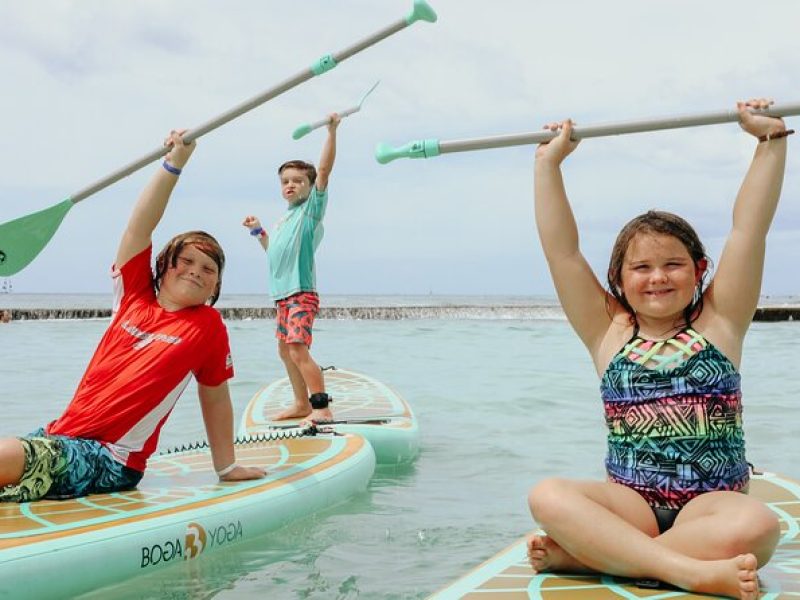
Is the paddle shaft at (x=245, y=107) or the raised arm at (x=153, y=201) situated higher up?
the paddle shaft at (x=245, y=107)

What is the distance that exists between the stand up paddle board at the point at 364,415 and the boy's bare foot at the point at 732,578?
3355mm

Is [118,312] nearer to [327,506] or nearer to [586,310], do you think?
[327,506]

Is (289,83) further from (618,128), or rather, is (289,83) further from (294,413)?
(294,413)

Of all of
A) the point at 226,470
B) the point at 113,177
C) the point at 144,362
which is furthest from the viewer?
the point at 113,177

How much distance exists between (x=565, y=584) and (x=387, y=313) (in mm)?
29565

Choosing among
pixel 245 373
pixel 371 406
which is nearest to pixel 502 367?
pixel 245 373

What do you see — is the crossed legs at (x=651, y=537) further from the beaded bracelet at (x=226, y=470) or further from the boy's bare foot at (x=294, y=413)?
the boy's bare foot at (x=294, y=413)

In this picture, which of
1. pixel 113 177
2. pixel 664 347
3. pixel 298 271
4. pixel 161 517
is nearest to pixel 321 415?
pixel 298 271

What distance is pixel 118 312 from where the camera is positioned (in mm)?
3686

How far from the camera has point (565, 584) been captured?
90.3 inches

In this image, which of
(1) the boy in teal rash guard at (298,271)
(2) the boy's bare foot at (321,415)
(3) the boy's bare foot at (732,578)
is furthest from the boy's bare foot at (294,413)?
(3) the boy's bare foot at (732,578)

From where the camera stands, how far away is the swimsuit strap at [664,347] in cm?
243

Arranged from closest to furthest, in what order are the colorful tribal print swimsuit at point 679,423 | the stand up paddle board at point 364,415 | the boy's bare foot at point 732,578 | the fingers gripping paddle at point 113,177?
the boy's bare foot at point 732,578 < the colorful tribal print swimsuit at point 679,423 < the fingers gripping paddle at point 113,177 < the stand up paddle board at point 364,415

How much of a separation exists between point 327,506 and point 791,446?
3.72m
